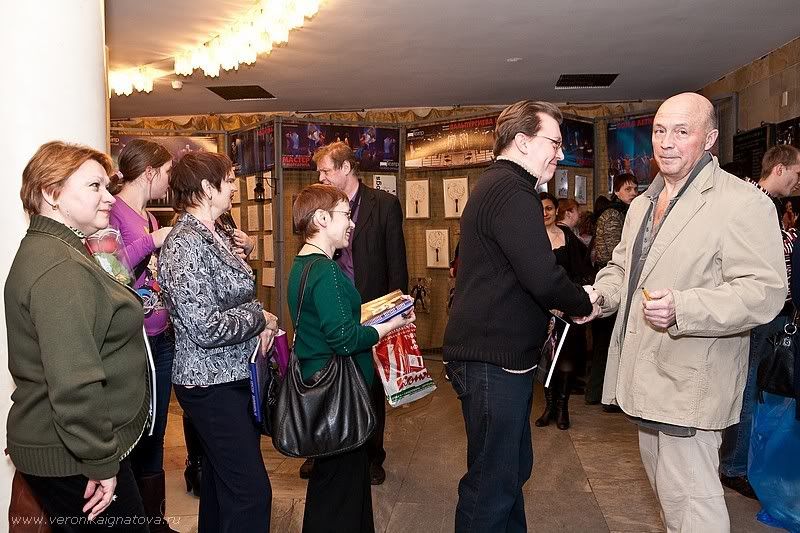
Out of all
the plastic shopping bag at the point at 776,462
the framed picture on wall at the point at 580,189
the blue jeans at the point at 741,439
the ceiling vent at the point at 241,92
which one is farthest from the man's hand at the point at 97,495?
the ceiling vent at the point at 241,92

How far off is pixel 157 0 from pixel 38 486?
4247 millimetres

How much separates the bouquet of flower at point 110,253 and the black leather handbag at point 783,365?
2588 mm

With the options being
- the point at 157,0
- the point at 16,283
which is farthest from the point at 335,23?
the point at 16,283

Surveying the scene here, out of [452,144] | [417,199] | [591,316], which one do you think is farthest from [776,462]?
[417,199]

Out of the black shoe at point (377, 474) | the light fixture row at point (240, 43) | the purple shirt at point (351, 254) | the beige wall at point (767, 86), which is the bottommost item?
the black shoe at point (377, 474)

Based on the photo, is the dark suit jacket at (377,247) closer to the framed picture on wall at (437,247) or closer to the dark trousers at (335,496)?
the dark trousers at (335,496)

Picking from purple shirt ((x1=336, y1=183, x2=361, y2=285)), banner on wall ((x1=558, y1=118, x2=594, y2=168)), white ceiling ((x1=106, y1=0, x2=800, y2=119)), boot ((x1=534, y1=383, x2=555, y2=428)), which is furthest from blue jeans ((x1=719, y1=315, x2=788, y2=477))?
banner on wall ((x1=558, y1=118, x2=594, y2=168))

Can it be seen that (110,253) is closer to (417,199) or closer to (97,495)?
(97,495)

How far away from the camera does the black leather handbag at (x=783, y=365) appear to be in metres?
3.02

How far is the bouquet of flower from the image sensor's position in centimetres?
221

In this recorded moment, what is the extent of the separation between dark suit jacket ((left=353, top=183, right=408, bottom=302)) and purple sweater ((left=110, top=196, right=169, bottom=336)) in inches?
46.9

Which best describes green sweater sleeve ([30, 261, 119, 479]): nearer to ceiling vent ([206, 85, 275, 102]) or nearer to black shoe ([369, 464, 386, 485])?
black shoe ([369, 464, 386, 485])

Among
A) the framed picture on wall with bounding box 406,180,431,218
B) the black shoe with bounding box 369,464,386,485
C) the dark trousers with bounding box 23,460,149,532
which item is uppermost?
the framed picture on wall with bounding box 406,180,431,218

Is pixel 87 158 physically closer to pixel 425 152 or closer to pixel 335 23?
pixel 335 23
